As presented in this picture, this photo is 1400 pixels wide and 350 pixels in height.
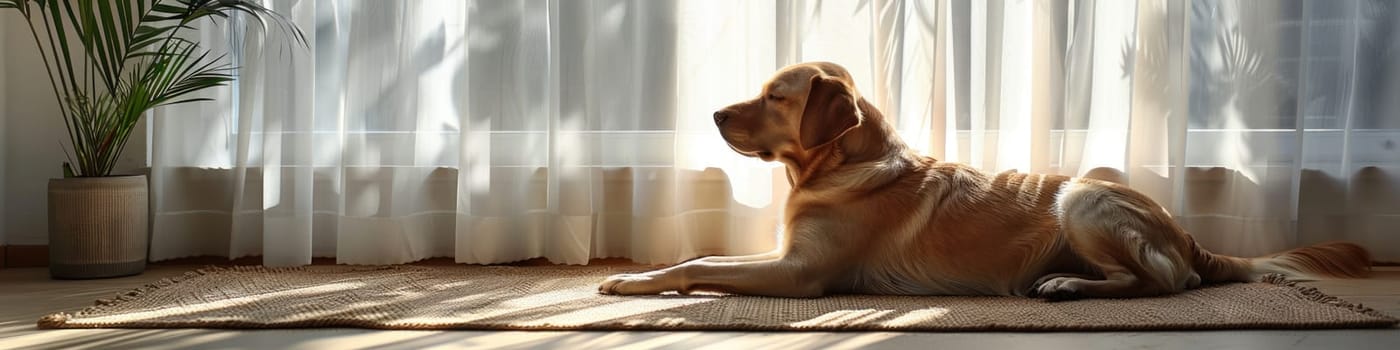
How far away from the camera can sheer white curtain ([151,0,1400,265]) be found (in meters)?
3.33

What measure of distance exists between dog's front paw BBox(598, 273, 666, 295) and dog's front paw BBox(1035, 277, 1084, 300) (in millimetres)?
836

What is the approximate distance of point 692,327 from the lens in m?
2.28

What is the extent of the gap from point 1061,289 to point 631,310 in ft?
3.03

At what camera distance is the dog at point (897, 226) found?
2674 millimetres

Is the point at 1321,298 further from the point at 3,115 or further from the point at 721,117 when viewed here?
the point at 3,115

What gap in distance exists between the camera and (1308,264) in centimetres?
299

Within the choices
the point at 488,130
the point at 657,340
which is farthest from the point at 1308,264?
the point at 488,130

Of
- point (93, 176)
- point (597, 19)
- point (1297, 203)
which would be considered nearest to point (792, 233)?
point (597, 19)

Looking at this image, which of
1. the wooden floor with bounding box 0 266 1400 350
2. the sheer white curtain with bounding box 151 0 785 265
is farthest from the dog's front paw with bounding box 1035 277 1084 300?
the sheer white curtain with bounding box 151 0 785 265

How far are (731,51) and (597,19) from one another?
1.26 feet

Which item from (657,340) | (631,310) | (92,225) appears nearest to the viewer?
(657,340)

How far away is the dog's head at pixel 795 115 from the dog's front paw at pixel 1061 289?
21.4 inches

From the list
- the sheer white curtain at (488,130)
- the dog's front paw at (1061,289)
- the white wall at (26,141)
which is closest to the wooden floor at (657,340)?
the dog's front paw at (1061,289)

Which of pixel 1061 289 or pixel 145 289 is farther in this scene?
pixel 145 289
